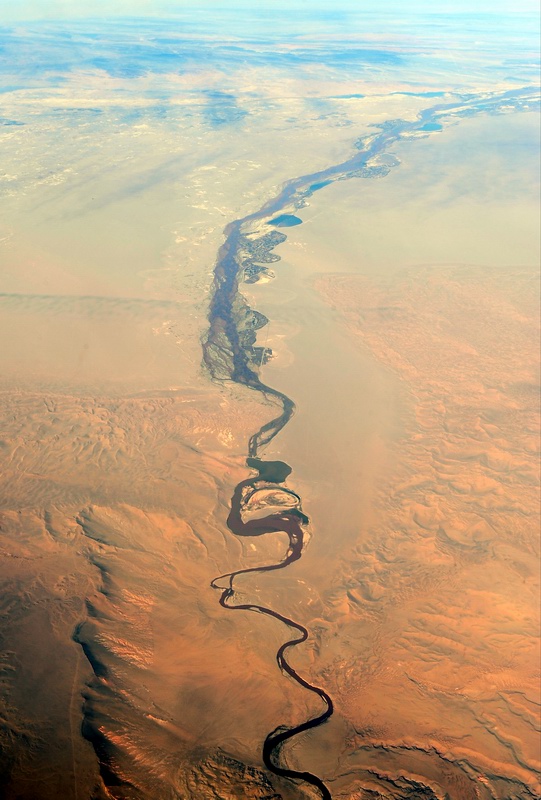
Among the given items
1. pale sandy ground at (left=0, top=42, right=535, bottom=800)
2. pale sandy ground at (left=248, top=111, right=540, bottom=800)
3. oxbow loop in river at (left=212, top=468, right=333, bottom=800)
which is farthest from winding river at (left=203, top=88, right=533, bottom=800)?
pale sandy ground at (left=248, top=111, right=540, bottom=800)

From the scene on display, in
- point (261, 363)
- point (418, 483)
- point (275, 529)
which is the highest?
point (261, 363)

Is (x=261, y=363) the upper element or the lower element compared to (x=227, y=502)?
upper

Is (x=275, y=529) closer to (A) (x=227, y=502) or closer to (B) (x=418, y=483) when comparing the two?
(A) (x=227, y=502)

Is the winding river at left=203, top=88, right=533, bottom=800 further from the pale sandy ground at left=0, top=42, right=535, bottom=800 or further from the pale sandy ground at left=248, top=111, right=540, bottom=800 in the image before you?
the pale sandy ground at left=248, top=111, right=540, bottom=800

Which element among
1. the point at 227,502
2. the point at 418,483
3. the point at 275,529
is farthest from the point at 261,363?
the point at 275,529

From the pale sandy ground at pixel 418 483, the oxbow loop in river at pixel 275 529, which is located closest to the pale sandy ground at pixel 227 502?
the pale sandy ground at pixel 418 483

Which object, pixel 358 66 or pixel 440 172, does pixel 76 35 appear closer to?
pixel 358 66

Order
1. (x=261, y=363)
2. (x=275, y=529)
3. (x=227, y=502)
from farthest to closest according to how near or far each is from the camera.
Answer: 1. (x=261, y=363)
2. (x=227, y=502)
3. (x=275, y=529)

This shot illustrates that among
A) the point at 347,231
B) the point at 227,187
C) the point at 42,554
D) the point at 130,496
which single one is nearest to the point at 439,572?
the point at 130,496
